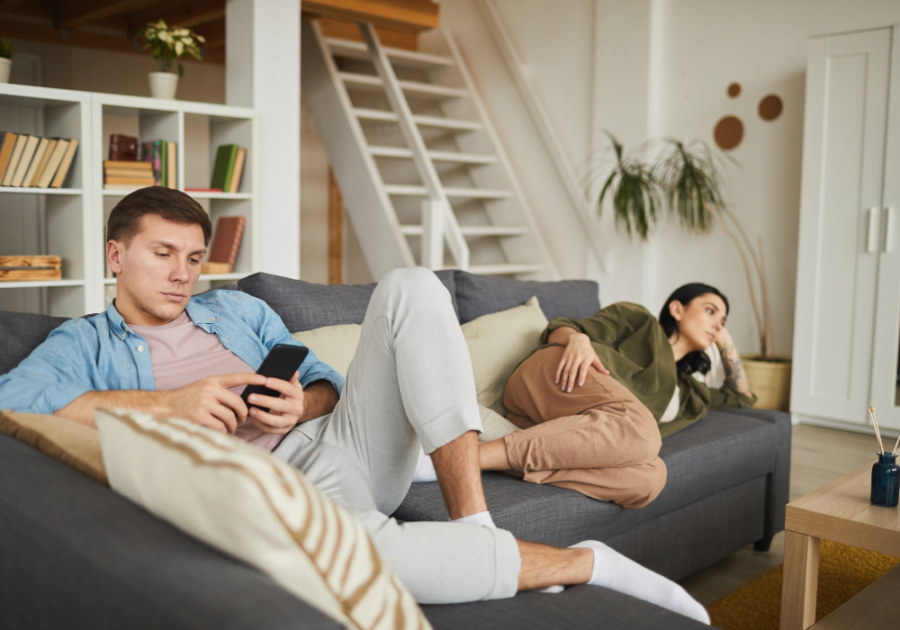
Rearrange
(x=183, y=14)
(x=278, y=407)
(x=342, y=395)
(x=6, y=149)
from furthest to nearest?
(x=183, y=14), (x=6, y=149), (x=342, y=395), (x=278, y=407)

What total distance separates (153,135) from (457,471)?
3037mm

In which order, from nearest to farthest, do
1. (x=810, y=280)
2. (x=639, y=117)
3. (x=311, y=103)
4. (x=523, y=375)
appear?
1. (x=523, y=375)
2. (x=810, y=280)
3. (x=639, y=117)
4. (x=311, y=103)

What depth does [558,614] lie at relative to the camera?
1.06 m

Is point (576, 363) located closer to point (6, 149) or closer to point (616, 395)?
point (616, 395)

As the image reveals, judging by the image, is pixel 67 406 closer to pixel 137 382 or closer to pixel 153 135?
pixel 137 382

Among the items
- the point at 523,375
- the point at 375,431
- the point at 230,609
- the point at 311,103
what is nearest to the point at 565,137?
the point at 311,103

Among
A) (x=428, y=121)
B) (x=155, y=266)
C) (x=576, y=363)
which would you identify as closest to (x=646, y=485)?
(x=576, y=363)

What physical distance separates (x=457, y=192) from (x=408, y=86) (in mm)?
844

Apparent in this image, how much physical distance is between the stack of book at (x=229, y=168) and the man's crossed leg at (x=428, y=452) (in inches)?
96.8

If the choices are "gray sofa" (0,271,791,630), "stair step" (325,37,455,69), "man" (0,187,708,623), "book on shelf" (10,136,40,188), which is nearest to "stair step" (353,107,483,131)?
"stair step" (325,37,455,69)

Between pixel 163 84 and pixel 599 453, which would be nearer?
pixel 599 453

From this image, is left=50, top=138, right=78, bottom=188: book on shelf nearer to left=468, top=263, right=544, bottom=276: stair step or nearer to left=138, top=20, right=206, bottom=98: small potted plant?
left=138, top=20, right=206, bottom=98: small potted plant

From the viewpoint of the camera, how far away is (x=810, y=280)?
3.98 meters

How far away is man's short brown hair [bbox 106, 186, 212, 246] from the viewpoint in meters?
1.49
